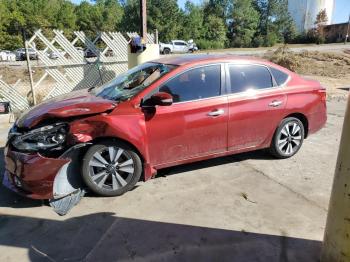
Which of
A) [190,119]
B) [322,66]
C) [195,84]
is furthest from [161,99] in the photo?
[322,66]

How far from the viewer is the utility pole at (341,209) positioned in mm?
2500

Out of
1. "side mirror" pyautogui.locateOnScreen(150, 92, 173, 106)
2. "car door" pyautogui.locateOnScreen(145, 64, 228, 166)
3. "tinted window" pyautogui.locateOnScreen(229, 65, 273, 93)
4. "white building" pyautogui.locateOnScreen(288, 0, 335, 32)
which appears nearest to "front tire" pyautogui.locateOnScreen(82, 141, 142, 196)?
"car door" pyautogui.locateOnScreen(145, 64, 228, 166)

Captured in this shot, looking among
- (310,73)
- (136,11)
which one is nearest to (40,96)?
(310,73)

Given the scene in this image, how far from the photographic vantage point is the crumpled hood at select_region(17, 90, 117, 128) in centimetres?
405

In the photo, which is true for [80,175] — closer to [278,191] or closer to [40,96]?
[278,191]

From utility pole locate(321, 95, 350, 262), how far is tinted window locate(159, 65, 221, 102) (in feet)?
7.46

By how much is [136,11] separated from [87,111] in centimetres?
5145

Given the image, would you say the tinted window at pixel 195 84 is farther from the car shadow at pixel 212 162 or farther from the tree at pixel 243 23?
the tree at pixel 243 23

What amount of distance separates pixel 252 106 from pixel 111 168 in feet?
6.93

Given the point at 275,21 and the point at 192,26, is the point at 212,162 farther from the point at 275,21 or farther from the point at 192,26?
the point at 275,21

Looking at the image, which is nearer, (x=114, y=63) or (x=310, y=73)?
(x=114, y=63)

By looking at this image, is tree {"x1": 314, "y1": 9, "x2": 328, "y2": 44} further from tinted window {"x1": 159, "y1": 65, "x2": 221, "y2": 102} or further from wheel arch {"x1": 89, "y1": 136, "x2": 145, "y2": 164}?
wheel arch {"x1": 89, "y1": 136, "x2": 145, "y2": 164}

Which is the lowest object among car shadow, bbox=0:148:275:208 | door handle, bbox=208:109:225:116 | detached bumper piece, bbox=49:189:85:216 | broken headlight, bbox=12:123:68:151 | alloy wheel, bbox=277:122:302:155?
car shadow, bbox=0:148:275:208

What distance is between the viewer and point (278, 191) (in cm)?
436
